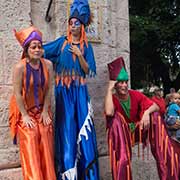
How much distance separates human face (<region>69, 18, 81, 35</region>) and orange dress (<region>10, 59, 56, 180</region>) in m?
0.41

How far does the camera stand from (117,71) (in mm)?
4180

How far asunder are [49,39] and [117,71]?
0.70 metres

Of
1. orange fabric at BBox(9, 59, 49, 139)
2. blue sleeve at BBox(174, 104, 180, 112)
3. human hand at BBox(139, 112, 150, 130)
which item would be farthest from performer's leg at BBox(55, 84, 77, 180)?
blue sleeve at BBox(174, 104, 180, 112)

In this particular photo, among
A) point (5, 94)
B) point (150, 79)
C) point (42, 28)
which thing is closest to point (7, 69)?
point (5, 94)

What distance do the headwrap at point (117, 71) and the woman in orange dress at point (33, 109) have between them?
745 millimetres

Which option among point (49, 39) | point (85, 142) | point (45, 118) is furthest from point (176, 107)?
point (45, 118)

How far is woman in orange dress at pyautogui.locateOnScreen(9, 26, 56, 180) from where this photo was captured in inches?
137

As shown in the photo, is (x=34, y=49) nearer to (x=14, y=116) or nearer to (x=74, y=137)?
(x=14, y=116)

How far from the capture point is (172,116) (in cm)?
652

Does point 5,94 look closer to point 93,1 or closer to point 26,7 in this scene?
point 26,7

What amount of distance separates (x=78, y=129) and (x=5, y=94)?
73cm

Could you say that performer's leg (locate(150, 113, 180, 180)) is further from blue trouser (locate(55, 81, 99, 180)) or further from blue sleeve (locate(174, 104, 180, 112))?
blue sleeve (locate(174, 104, 180, 112))

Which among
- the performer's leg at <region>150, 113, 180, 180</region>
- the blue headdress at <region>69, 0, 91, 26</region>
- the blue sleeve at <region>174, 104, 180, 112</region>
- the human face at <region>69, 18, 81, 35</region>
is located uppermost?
the blue headdress at <region>69, 0, 91, 26</region>

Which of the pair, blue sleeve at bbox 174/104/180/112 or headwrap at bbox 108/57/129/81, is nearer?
headwrap at bbox 108/57/129/81
